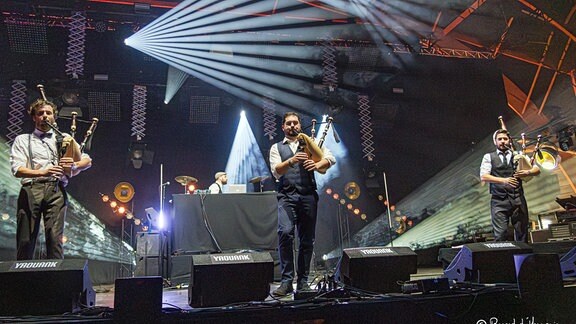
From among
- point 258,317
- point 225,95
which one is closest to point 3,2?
point 225,95

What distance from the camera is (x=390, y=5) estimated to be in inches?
327

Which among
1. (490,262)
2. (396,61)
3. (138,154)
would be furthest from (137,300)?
(396,61)

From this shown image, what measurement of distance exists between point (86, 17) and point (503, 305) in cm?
862

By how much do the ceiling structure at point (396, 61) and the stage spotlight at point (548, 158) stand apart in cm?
193

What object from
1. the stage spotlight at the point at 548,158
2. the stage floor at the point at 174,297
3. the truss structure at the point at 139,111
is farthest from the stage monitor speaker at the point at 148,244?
the stage spotlight at the point at 548,158

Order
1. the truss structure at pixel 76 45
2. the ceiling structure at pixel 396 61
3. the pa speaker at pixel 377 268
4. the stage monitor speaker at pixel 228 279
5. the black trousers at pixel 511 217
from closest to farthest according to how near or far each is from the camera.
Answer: the stage monitor speaker at pixel 228 279
the pa speaker at pixel 377 268
the black trousers at pixel 511 217
the truss structure at pixel 76 45
the ceiling structure at pixel 396 61

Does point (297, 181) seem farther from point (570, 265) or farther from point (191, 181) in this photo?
point (191, 181)

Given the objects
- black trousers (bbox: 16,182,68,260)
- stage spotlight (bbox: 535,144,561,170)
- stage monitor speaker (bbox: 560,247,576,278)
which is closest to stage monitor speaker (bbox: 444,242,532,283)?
stage monitor speaker (bbox: 560,247,576,278)

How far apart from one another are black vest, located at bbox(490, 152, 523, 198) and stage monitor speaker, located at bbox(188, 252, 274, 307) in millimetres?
3054

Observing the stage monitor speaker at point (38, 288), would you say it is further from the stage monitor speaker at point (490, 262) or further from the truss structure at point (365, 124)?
the truss structure at point (365, 124)

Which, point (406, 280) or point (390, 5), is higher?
point (390, 5)

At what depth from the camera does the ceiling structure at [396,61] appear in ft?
27.1

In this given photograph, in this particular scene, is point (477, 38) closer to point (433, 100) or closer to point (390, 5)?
point (433, 100)

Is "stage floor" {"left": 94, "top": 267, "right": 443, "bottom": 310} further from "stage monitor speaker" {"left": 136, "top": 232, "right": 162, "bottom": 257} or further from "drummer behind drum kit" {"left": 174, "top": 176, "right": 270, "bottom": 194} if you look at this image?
"drummer behind drum kit" {"left": 174, "top": 176, "right": 270, "bottom": 194}
